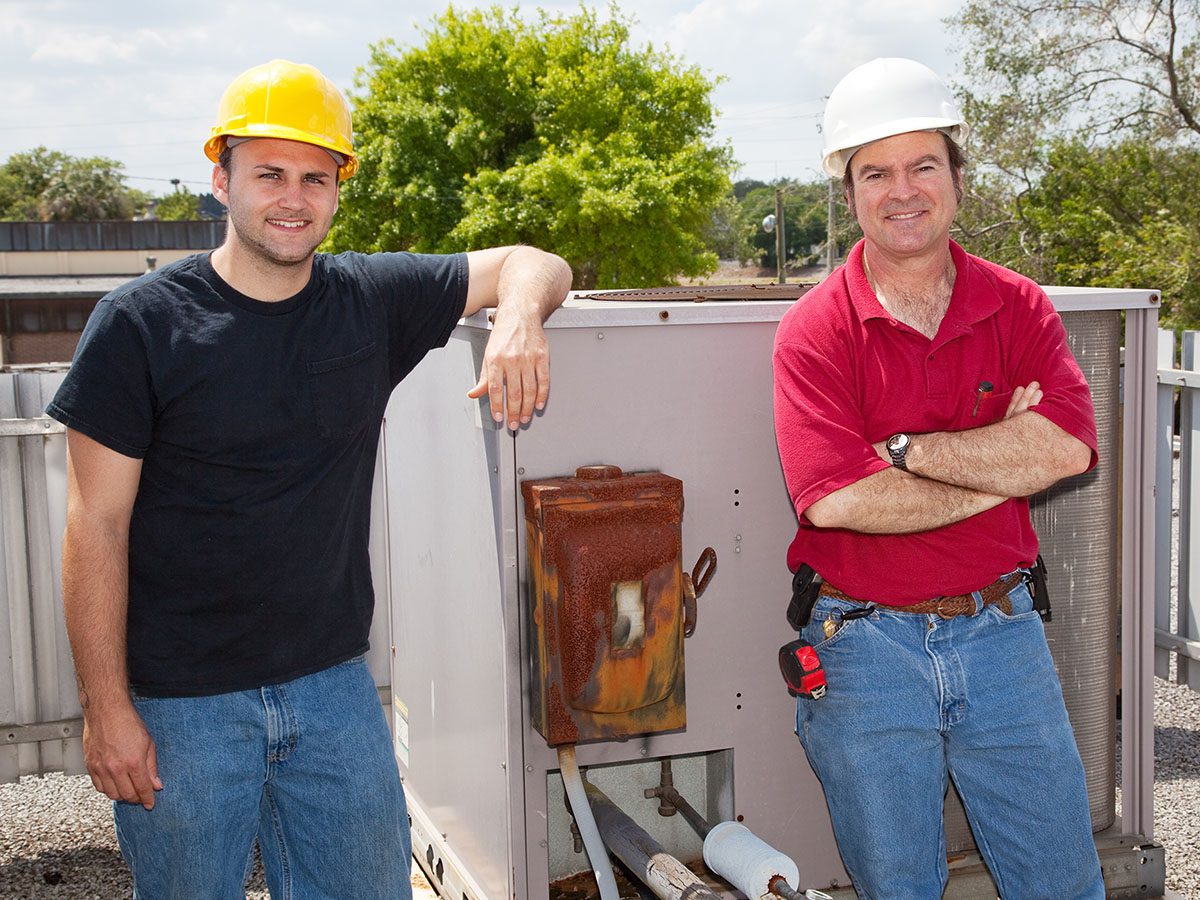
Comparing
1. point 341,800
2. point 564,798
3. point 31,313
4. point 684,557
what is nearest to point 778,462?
point 684,557

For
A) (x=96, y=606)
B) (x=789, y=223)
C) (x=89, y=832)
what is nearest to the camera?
(x=96, y=606)

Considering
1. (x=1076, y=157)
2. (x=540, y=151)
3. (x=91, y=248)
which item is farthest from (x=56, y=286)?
(x=1076, y=157)

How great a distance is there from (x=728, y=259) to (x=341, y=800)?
91534mm

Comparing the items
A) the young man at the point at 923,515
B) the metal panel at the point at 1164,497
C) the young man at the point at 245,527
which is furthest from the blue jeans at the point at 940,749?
the metal panel at the point at 1164,497

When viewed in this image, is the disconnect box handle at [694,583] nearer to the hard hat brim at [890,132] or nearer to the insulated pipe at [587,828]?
the insulated pipe at [587,828]

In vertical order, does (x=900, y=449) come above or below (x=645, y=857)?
above

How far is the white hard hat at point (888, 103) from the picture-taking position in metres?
2.68

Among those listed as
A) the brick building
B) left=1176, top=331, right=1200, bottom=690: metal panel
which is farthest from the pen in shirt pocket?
the brick building

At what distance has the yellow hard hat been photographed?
8.20ft

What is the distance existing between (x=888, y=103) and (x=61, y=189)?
302ft

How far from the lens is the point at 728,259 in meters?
92.3

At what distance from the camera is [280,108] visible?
2.51 m

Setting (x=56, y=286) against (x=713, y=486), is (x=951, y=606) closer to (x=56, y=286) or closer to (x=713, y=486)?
(x=713, y=486)

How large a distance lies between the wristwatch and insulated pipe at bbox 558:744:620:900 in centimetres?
98
